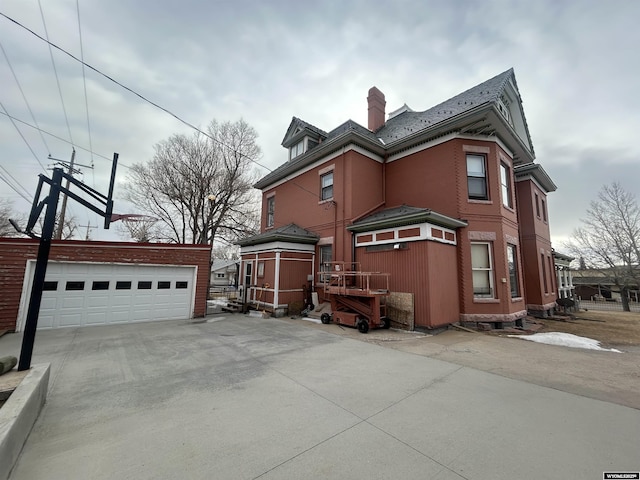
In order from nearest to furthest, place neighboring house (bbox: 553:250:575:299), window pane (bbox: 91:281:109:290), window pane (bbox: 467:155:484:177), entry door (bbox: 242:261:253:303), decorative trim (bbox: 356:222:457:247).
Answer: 1. decorative trim (bbox: 356:222:457:247)
2. window pane (bbox: 91:281:109:290)
3. window pane (bbox: 467:155:484:177)
4. entry door (bbox: 242:261:253:303)
5. neighboring house (bbox: 553:250:575:299)

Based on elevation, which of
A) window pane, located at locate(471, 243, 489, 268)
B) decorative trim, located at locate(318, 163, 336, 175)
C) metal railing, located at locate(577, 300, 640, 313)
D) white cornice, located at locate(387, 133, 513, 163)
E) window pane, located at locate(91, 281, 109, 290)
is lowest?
metal railing, located at locate(577, 300, 640, 313)

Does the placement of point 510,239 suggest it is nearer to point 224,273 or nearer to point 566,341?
point 566,341

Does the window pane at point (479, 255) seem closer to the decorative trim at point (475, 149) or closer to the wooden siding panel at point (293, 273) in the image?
the decorative trim at point (475, 149)

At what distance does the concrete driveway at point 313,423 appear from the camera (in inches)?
93.7

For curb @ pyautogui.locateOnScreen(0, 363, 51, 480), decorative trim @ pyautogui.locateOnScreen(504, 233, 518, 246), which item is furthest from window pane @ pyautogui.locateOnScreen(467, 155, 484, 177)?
curb @ pyautogui.locateOnScreen(0, 363, 51, 480)

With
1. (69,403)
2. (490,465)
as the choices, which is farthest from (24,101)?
(490,465)

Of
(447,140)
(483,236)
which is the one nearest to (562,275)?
(483,236)

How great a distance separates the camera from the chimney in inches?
627

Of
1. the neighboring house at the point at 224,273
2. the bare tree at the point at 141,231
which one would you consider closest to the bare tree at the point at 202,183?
the bare tree at the point at 141,231

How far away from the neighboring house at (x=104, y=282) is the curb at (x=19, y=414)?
25.5 ft

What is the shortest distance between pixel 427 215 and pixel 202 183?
53.4 feet

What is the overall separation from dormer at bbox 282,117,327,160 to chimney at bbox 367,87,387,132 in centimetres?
300

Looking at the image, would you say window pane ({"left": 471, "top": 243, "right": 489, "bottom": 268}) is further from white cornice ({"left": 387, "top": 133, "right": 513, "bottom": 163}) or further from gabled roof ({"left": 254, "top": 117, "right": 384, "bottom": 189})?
gabled roof ({"left": 254, "top": 117, "right": 384, "bottom": 189})

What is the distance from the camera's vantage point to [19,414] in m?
2.45
